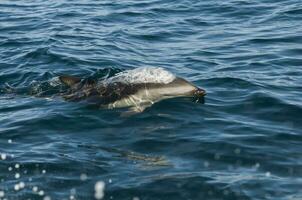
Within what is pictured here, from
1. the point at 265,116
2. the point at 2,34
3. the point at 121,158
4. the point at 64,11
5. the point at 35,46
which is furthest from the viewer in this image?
the point at 64,11

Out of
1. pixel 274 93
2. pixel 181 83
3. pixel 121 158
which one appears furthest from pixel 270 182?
pixel 274 93

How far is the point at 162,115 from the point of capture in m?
11.6

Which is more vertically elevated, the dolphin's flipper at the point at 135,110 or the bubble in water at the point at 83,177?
the bubble in water at the point at 83,177

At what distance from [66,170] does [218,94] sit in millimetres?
4903

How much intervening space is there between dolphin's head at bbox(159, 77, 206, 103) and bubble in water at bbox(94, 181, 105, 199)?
12.4ft

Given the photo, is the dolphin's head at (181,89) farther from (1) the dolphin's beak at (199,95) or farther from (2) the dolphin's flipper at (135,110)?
(2) the dolphin's flipper at (135,110)

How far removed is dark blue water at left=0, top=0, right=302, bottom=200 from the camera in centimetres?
856

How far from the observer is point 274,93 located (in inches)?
508

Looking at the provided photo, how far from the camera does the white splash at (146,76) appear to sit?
1197 centimetres

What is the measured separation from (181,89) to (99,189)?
13.2ft

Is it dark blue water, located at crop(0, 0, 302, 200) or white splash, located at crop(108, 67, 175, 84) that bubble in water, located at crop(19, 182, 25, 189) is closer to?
dark blue water, located at crop(0, 0, 302, 200)

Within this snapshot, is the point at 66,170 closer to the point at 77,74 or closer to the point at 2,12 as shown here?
Answer: the point at 77,74

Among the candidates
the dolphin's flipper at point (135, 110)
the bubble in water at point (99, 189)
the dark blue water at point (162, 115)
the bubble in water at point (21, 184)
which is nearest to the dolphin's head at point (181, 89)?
the dark blue water at point (162, 115)

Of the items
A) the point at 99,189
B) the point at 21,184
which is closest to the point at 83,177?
the point at 99,189
